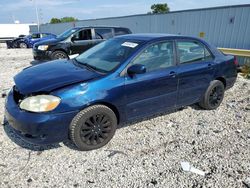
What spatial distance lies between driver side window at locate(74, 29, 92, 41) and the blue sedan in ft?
17.4

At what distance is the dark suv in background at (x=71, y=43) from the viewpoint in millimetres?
8680

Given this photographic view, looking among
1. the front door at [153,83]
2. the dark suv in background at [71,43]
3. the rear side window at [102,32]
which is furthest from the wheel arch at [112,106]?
the rear side window at [102,32]

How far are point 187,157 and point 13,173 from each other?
229cm

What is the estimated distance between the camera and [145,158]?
119 inches

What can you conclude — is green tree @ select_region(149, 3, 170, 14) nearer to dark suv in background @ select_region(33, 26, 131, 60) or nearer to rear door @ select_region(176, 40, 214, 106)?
dark suv in background @ select_region(33, 26, 131, 60)

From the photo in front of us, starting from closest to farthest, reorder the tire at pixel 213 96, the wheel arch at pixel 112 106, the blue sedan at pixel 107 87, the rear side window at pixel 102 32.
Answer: the blue sedan at pixel 107 87
the wheel arch at pixel 112 106
the tire at pixel 213 96
the rear side window at pixel 102 32

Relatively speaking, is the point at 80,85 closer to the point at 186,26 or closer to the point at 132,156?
the point at 132,156

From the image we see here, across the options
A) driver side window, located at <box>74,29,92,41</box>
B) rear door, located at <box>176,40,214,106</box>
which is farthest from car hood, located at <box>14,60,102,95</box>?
driver side window, located at <box>74,29,92,41</box>

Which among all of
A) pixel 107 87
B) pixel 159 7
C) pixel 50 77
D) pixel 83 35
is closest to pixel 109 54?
pixel 107 87

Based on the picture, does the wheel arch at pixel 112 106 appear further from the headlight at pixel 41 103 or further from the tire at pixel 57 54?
the tire at pixel 57 54

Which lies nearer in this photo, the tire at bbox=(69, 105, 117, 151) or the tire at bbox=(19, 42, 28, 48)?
the tire at bbox=(69, 105, 117, 151)

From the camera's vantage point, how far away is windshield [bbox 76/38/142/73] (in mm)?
3303

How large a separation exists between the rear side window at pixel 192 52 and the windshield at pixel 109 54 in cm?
83

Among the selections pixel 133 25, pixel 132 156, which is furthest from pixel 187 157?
pixel 133 25
